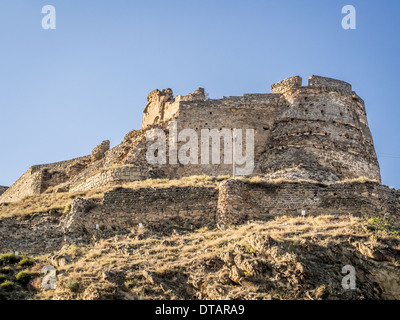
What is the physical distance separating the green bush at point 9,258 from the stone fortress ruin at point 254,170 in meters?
1.89

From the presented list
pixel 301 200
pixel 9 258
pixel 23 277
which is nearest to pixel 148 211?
pixel 9 258

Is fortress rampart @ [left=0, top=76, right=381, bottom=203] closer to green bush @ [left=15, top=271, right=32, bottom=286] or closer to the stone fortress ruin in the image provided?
the stone fortress ruin

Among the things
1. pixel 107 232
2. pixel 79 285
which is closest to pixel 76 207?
pixel 107 232

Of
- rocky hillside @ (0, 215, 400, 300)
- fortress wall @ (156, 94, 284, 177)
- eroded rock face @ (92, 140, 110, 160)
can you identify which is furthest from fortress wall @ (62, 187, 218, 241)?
eroded rock face @ (92, 140, 110, 160)

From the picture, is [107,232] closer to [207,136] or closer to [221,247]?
[221,247]

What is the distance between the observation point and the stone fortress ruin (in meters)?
24.3

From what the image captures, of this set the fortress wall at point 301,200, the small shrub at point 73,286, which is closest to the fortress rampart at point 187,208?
the fortress wall at point 301,200

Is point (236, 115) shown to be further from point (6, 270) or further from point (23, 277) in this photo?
point (23, 277)

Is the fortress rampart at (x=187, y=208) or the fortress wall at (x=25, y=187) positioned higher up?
the fortress wall at (x=25, y=187)

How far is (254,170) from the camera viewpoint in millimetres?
30219

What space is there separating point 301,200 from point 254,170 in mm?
5653

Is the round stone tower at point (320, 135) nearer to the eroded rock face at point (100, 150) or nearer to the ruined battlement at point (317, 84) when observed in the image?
the ruined battlement at point (317, 84)

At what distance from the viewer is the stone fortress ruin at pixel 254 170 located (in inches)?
957
